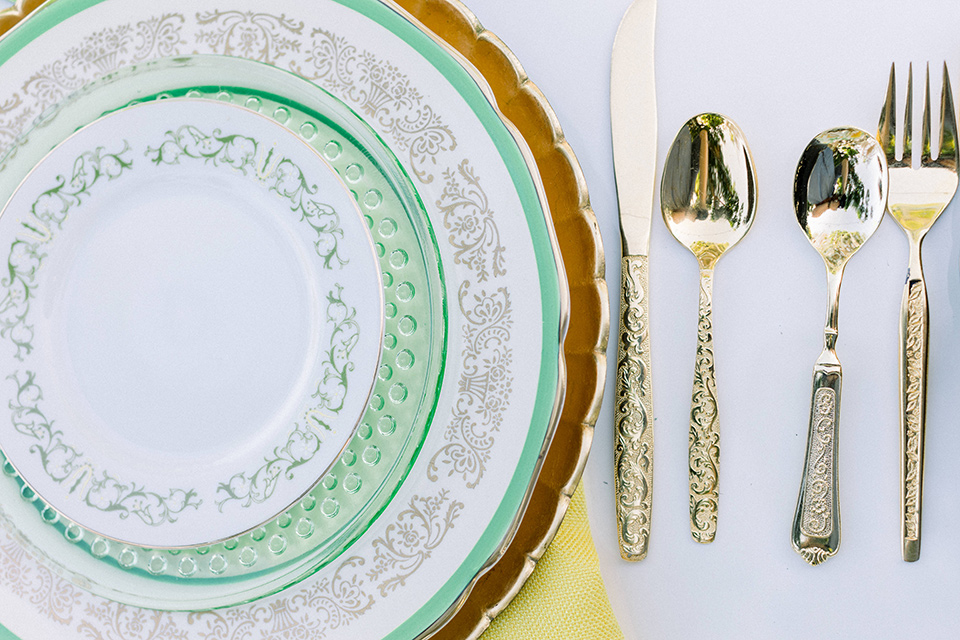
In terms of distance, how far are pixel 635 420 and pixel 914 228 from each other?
0.93 feet

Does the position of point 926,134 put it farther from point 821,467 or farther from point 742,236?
point 821,467

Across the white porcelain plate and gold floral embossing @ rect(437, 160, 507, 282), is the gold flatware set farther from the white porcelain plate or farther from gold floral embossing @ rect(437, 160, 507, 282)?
the white porcelain plate

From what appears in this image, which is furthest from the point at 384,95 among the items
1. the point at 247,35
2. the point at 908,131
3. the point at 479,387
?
the point at 908,131

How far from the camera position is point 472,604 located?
47 cm

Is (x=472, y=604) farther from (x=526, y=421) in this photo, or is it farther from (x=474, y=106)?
(x=474, y=106)

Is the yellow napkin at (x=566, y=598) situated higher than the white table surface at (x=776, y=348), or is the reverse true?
→ the white table surface at (x=776, y=348)

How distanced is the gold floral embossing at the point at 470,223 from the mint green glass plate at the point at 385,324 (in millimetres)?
18

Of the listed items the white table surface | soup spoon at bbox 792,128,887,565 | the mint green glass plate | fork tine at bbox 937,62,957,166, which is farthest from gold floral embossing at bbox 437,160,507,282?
fork tine at bbox 937,62,957,166

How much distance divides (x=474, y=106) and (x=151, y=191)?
9.4 inches

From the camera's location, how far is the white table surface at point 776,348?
51cm

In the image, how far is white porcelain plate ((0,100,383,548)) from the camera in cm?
41

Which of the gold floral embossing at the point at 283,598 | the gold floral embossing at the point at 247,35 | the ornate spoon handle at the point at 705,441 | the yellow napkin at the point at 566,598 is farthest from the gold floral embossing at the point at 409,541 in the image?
the gold floral embossing at the point at 247,35

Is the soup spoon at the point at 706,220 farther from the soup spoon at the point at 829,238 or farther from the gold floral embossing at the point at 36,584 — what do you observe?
the gold floral embossing at the point at 36,584

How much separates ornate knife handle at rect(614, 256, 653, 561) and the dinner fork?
214mm
